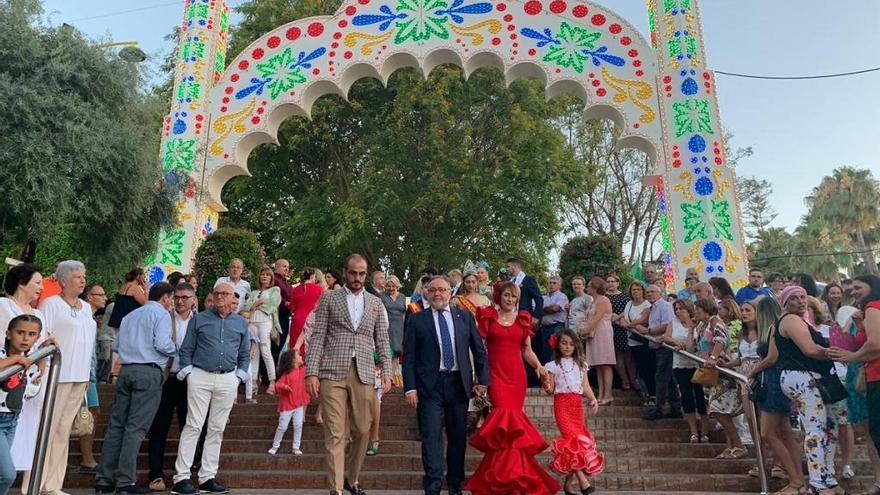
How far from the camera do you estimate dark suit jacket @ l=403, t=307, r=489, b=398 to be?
196 inches

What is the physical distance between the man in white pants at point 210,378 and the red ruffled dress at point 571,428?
2.55 m

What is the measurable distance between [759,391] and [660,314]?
2.23 meters

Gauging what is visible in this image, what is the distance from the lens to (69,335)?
16.4 feet

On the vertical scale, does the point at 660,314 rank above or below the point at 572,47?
below

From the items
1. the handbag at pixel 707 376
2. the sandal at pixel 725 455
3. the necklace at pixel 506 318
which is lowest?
A: the sandal at pixel 725 455

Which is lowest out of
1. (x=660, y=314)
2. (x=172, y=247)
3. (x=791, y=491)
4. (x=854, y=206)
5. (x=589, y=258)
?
(x=791, y=491)

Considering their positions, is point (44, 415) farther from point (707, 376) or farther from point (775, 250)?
point (775, 250)

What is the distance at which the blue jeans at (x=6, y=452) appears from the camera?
3.66 m

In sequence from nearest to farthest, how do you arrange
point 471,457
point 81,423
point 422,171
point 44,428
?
point 44,428, point 81,423, point 471,457, point 422,171

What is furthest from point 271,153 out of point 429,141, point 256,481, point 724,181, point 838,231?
point 838,231

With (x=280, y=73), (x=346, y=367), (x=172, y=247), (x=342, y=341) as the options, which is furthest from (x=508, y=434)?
(x=280, y=73)

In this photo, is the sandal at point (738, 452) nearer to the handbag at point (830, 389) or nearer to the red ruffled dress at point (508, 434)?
the handbag at point (830, 389)

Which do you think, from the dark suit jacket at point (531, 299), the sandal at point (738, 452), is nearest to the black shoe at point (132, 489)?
the dark suit jacket at point (531, 299)

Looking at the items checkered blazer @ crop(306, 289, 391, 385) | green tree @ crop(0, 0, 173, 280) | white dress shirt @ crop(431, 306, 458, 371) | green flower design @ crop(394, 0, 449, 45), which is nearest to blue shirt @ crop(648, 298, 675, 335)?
white dress shirt @ crop(431, 306, 458, 371)
